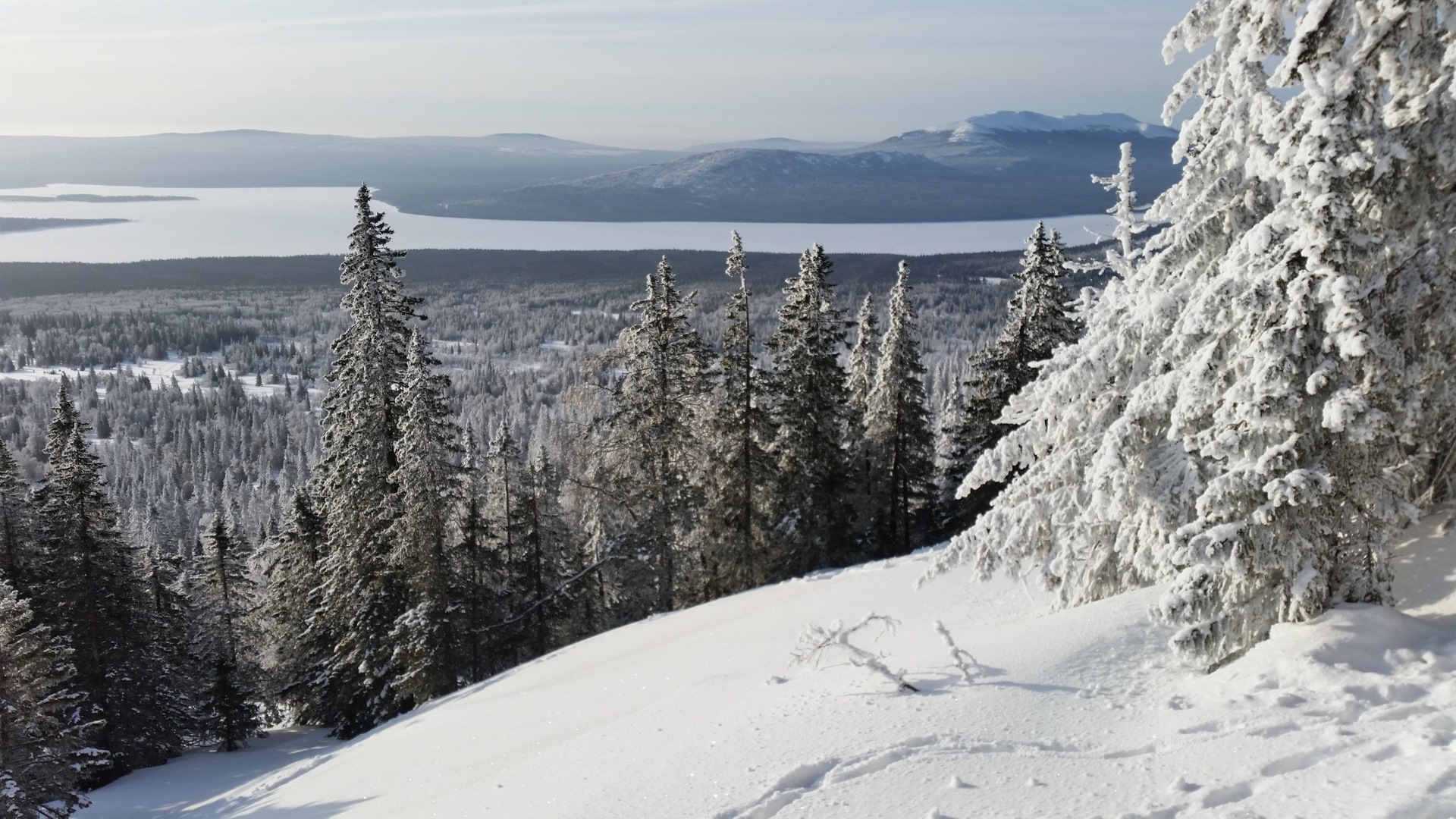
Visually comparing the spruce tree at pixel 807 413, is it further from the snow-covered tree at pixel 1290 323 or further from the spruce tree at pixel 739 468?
the snow-covered tree at pixel 1290 323

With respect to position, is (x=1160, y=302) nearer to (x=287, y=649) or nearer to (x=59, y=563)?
(x=59, y=563)

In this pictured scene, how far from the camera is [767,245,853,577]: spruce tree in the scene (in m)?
30.1

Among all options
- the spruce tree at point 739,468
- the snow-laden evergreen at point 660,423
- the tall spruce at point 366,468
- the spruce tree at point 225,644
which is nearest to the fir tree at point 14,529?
the spruce tree at point 225,644

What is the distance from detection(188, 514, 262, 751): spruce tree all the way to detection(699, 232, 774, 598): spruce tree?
2001 centimetres

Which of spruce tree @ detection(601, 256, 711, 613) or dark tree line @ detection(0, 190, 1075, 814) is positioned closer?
dark tree line @ detection(0, 190, 1075, 814)

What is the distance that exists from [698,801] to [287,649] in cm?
3576

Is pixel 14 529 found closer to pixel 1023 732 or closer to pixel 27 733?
pixel 27 733

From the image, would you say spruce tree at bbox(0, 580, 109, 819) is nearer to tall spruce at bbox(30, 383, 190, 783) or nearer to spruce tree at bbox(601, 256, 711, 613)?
tall spruce at bbox(30, 383, 190, 783)

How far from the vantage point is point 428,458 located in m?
25.5

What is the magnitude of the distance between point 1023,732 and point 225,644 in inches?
1561

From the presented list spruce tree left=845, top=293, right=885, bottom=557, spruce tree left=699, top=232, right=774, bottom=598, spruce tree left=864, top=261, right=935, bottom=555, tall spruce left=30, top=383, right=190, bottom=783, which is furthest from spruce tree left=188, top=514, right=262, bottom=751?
spruce tree left=864, top=261, right=935, bottom=555

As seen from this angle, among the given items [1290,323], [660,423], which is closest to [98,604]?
[660,423]

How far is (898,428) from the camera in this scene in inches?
1315

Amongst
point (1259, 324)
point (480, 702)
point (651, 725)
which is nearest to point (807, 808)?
point (651, 725)
